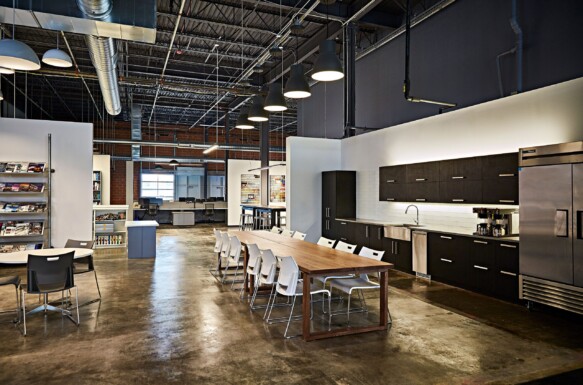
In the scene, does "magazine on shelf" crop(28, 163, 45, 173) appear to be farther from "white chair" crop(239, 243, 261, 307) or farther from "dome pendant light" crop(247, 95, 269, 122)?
"white chair" crop(239, 243, 261, 307)

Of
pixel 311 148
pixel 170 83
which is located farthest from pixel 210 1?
pixel 311 148

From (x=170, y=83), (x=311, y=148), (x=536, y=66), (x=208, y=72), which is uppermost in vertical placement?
(x=208, y=72)

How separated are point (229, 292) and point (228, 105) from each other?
37.0ft

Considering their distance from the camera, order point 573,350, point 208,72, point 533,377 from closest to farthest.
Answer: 1. point 533,377
2. point 573,350
3. point 208,72

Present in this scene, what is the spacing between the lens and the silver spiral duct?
4725 millimetres

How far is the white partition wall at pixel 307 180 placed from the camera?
30.7ft

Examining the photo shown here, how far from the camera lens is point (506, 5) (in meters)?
6.42

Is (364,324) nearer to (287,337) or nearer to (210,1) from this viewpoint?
(287,337)

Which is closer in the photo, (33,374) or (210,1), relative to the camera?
(33,374)

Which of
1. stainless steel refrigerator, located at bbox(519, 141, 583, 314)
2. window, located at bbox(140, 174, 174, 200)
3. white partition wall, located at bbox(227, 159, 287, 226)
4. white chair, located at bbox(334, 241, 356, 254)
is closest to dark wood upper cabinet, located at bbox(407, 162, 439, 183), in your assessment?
stainless steel refrigerator, located at bbox(519, 141, 583, 314)

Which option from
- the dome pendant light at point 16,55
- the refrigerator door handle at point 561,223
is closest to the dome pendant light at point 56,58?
the dome pendant light at point 16,55

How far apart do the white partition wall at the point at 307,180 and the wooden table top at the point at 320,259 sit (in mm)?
3382

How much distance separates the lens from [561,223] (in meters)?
4.51

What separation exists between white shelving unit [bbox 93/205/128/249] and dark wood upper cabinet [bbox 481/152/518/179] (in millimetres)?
8445
